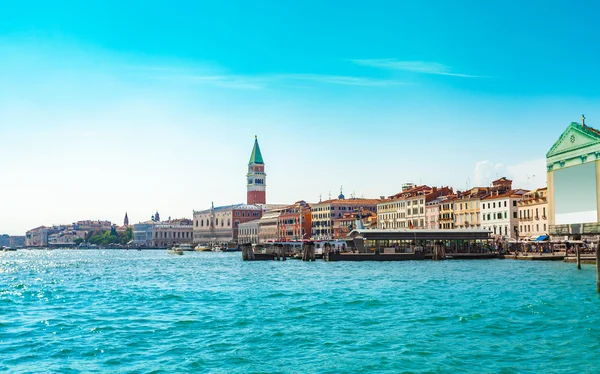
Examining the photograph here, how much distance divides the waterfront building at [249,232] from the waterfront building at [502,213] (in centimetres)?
6616

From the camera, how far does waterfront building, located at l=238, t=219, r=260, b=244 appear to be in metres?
137

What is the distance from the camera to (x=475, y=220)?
7925cm

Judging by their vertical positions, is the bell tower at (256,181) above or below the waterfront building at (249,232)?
above

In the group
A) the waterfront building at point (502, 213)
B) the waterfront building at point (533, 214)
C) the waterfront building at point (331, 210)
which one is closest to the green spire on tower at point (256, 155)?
the waterfront building at point (331, 210)

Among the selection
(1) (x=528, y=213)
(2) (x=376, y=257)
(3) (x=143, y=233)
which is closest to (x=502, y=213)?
(1) (x=528, y=213)

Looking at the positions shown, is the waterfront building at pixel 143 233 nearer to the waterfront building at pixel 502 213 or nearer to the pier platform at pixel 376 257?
the waterfront building at pixel 502 213

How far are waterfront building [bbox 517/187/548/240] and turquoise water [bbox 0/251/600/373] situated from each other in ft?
122

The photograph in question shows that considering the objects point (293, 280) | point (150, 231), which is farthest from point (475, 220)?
point (150, 231)

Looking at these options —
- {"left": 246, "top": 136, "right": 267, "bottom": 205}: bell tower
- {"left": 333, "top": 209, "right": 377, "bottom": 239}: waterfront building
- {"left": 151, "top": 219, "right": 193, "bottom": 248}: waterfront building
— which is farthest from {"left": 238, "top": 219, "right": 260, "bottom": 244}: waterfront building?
{"left": 151, "top": 219, "right": 193, "bottom": 248}: waterfront building

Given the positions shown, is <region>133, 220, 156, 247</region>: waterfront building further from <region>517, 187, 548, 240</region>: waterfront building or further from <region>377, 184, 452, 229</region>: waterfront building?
<region>517, 187, 548, 240</region>: waterfront building

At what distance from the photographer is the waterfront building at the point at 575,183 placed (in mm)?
55156

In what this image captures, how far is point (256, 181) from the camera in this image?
16225 centimetres

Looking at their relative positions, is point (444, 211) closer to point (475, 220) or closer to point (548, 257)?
point (475, 220)

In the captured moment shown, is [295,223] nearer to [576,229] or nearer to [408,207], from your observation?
[408,207]
